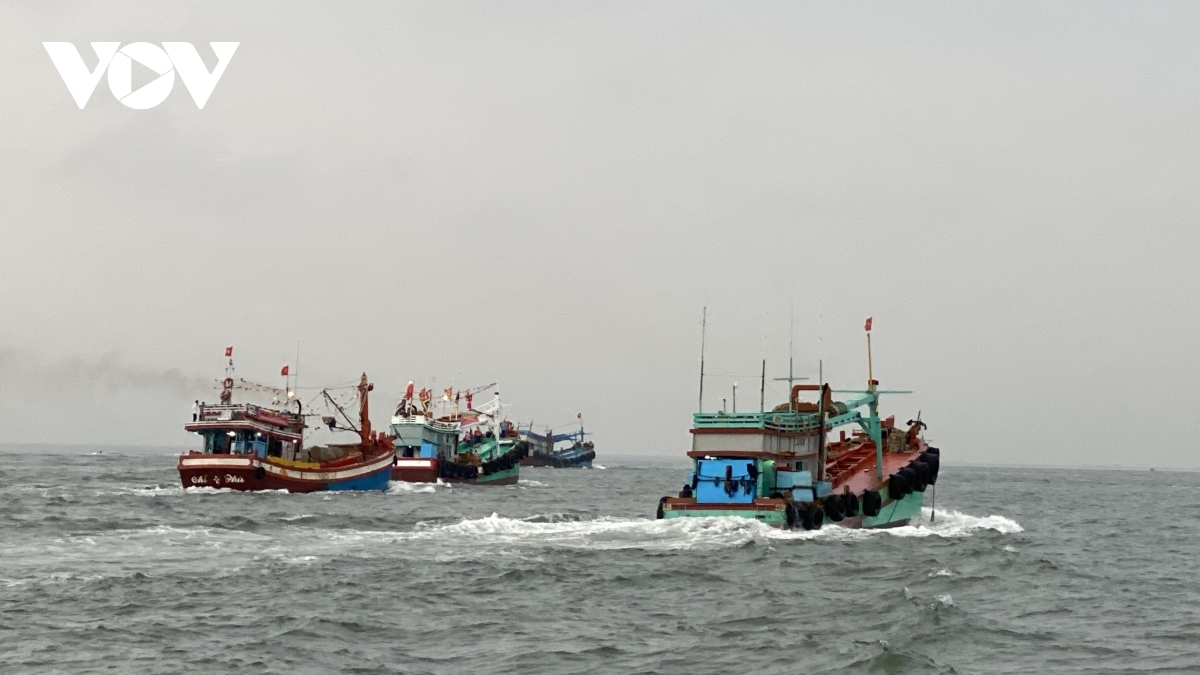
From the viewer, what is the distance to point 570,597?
2975cm

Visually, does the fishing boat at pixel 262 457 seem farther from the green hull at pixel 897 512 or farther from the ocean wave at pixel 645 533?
Answer: the green hull at pixel 897 512

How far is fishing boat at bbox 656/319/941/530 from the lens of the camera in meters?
44.5

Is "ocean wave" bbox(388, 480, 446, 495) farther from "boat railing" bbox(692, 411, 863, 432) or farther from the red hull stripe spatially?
"boat railing" bbox(692, 411, 863, 432)

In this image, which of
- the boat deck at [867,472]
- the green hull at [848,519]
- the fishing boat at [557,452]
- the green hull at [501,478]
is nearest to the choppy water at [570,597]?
the green hull at [848,519]

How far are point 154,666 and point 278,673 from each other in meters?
2.24

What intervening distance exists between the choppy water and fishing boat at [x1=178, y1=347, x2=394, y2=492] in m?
16.9

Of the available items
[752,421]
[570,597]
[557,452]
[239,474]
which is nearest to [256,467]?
[239,474]

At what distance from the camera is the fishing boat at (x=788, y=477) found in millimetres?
44500

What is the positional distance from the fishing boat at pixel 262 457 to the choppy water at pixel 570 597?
16.9m

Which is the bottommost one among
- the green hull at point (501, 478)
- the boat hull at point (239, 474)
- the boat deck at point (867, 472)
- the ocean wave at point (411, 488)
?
the ocean wave at point (411, 488)

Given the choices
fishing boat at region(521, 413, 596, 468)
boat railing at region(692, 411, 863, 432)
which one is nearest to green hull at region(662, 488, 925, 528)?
boat railing at region(692, 411, 863, 432)

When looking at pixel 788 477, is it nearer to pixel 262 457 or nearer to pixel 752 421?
pixel 752 421

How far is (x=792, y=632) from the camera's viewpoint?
26359 mm

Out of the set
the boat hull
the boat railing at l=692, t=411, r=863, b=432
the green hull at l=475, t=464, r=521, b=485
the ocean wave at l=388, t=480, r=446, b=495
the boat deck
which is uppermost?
the boat railing at l=692, t=411, r=863, b=432
